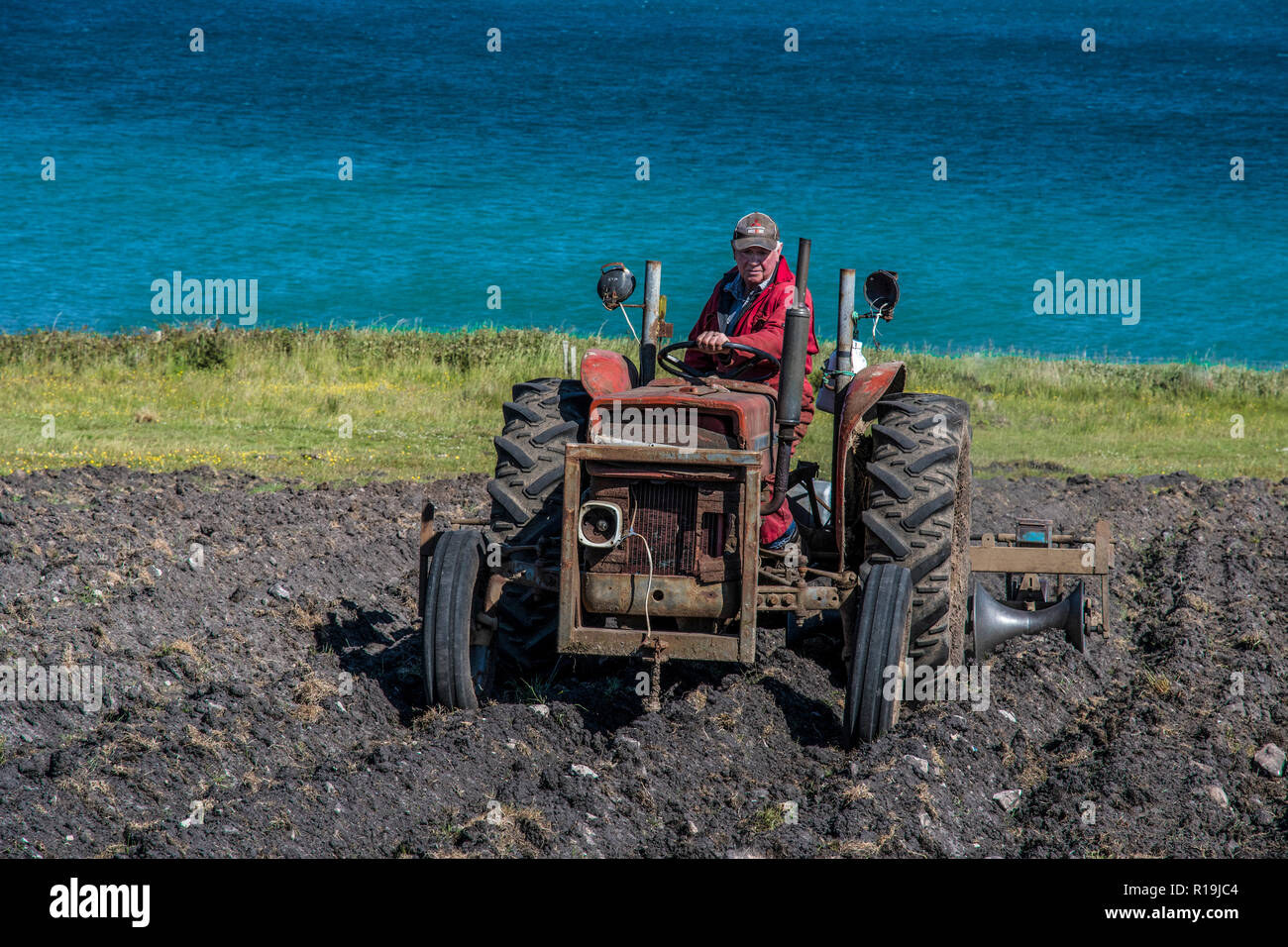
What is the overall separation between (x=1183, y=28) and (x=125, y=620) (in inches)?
3270

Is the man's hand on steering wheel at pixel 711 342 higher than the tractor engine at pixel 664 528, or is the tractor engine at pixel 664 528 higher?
the man's hand on steering wheel at pixel 711 342

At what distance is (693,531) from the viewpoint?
237 inches

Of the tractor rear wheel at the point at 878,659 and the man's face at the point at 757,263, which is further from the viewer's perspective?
the man's face at the point at 757,263

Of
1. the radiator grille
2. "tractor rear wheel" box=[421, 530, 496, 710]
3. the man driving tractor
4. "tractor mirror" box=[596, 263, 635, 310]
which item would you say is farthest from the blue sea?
the radiator grille

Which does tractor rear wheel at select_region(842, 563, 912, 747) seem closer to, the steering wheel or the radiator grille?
the radiator grille

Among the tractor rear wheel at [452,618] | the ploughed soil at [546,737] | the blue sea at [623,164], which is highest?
the blue sea at [623,164]

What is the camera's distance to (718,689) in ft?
22.9

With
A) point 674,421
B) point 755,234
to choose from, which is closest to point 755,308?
point 755,234

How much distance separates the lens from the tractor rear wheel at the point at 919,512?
6.61 metres

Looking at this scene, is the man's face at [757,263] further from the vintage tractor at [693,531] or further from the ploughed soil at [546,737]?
the ploughed soil at [546,737]

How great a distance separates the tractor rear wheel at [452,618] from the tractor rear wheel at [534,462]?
0.41 meters

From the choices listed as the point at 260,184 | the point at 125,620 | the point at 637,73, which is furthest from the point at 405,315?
the point at 637,73

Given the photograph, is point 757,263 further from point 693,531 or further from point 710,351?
point 693,531

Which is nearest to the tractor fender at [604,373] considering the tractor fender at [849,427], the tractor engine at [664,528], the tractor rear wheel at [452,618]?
the tractor engine at [664,528]
